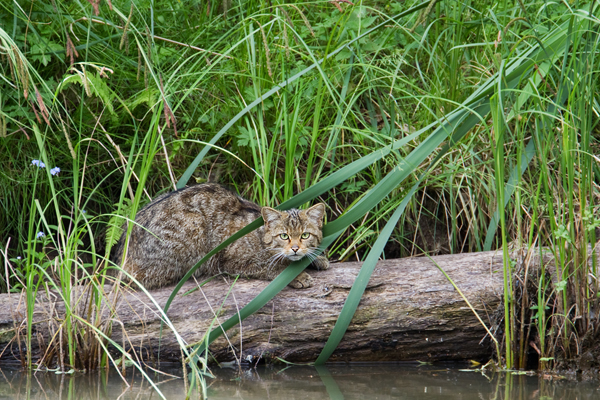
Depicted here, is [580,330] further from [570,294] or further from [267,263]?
[267,263]

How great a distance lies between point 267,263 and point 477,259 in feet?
4.46

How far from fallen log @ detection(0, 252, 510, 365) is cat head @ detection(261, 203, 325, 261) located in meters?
0.26

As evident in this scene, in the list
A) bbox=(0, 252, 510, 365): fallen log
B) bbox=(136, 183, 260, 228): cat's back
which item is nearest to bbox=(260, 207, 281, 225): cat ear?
bbox=(136, 183, 260, 228): cat's back

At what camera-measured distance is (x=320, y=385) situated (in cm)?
309

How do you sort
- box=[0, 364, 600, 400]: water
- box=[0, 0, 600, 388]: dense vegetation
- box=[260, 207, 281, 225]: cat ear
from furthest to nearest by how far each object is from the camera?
box=[0, 0, 600, 388]: dense vegetation → box=[260, 207, 281, 225]: cat ear → box=[0, 364, 600, 400]: water

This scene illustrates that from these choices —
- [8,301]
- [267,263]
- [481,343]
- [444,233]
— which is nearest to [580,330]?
[481,343]

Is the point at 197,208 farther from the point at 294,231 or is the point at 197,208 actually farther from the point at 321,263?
the point at 321,263

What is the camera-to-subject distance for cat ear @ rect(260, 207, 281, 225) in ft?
11.9

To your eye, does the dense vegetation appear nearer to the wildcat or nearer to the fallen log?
the wildcat

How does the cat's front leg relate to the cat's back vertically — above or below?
below

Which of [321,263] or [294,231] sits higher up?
[294,231]

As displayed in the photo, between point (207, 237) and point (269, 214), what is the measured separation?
63cm

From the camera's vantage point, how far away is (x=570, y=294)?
3111 millimetres

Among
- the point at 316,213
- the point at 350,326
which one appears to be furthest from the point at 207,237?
the point at 350,326
